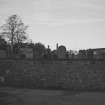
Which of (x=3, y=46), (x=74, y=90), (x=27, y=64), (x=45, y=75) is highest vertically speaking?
(x=3, y=46)

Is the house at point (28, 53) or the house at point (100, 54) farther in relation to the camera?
the house at point (28, 53)

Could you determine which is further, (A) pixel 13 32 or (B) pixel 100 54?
(A) pixel 13 32

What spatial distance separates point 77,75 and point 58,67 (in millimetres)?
2107

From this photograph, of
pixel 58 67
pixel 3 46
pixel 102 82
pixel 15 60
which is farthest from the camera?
pixel 3 46

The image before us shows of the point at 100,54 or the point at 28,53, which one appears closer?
the point at 100,54

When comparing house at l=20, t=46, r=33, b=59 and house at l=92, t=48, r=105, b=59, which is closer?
house at l=92, t=48, r=105, b=59

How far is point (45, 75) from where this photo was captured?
16.3 m

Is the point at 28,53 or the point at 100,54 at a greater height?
the point at 28,53

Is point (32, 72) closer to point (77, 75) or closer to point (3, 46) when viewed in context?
point (77, 75)

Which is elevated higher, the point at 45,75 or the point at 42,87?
the point at 45,75

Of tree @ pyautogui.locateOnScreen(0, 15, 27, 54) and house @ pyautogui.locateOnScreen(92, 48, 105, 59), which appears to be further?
tree @ pyautogui.locateOnScreen(0, 15, 27, 54)

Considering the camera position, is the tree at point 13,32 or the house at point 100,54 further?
the tree at point 13,32

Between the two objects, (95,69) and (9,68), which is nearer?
(95,69)

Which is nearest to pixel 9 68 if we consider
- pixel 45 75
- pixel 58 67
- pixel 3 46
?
pixel 45 75
